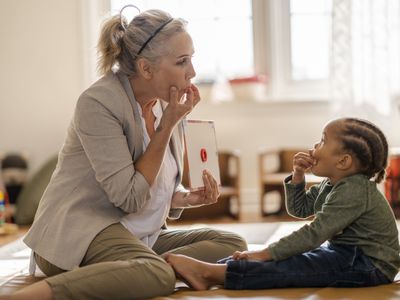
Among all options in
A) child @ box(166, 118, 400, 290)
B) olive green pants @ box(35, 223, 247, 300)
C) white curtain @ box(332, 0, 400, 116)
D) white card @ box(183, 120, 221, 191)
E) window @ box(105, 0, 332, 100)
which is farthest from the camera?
window @ box(105, 0, 332, 100)

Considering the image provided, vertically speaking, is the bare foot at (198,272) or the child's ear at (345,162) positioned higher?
the child's ear at (345,162)

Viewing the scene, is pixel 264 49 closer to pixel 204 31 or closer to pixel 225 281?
pixel 204 31

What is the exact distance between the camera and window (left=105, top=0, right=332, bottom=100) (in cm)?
455

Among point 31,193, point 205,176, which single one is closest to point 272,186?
point 31,193

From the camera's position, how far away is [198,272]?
1803 mm

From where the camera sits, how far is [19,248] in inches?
109

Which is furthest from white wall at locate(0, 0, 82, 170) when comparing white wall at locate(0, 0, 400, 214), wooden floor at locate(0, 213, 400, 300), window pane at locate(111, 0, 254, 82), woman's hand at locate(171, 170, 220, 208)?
woman's hand at locate(171, 170, 220, 208)

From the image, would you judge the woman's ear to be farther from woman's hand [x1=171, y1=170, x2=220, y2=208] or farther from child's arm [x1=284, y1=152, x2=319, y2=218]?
child's arm [x1=284, y1=152, x2=319, y2=218]

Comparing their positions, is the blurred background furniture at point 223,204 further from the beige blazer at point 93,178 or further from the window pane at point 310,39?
the beige blazer at point 93,178

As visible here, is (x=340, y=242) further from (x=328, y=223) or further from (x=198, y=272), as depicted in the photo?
(x=198, y=272)

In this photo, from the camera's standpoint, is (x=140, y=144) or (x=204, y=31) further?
(x=204, y=31)

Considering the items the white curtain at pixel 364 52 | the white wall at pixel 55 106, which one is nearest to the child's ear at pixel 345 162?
the white curtain at pixel 364 52

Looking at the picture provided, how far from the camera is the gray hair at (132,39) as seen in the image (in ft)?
6.25

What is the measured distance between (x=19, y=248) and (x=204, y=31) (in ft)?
7.54
